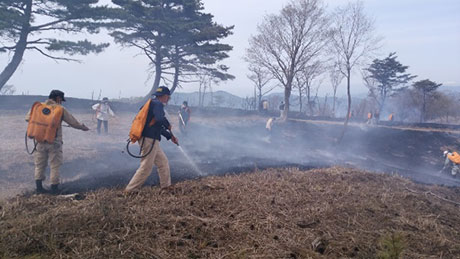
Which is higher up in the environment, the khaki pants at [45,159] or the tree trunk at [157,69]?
the tree trunk at [157,69]

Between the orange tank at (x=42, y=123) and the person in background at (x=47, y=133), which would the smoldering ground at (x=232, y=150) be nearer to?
the person in background at (x=47, y=133)

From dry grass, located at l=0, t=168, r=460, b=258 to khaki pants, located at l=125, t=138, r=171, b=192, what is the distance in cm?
27

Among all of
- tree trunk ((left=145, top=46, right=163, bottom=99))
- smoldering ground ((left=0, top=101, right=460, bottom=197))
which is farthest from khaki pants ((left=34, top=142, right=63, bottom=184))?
tree trunk ((left=145, top=46, right=163, bottom=99))

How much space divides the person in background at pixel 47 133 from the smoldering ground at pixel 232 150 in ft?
1.75

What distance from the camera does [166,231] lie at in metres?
3.47

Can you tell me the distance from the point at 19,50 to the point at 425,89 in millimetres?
39961

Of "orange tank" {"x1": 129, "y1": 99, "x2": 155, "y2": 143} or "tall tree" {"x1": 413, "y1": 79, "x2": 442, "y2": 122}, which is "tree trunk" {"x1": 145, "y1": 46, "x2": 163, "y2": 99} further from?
"tall tree" {"x1": 413, "y1": 79, "x2": 442, "y2": 122}

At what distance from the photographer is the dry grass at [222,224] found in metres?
3.08

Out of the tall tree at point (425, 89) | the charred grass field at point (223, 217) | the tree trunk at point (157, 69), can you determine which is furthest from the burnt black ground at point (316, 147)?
the tall tree at point (425, 89)

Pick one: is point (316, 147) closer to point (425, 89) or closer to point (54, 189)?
point (54, 189)

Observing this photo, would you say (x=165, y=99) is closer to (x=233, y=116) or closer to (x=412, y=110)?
(x=233, y=116)

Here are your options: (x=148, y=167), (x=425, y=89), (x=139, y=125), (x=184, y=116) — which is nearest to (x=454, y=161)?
(x=184, y=116)

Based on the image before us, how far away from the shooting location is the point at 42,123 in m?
5.34

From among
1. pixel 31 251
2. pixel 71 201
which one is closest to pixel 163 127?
pixel 71 201
